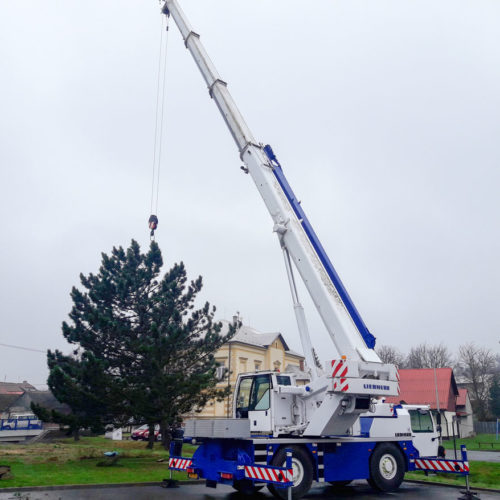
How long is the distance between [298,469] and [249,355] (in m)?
35.3

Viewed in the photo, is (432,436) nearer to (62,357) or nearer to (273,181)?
(273,181)

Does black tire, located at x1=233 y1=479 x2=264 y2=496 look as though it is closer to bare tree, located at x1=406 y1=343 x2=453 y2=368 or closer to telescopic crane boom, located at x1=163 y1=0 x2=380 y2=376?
telescopic crane boom, located at x1=163 y1=0 x2=380 y2=376

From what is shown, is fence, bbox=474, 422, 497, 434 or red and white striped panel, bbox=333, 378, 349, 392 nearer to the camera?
red and white striped panel, bbox=333, 378, 349, 392

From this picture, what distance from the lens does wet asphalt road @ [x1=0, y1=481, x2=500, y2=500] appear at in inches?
477

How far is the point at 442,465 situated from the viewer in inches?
548

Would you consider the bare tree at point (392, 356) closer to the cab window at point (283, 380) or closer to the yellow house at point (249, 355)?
the yellow house at point (249, 355)

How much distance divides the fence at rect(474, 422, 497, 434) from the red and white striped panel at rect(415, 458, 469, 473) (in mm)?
53070

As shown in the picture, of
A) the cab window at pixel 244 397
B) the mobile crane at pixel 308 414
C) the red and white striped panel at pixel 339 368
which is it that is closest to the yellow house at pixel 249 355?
the mobile crane at pixel 308 414

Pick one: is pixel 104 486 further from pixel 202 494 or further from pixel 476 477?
pixel 476 477

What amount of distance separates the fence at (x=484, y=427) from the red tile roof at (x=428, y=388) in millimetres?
8063

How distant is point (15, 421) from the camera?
39375 mm

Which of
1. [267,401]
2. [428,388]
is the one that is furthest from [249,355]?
[267,401]

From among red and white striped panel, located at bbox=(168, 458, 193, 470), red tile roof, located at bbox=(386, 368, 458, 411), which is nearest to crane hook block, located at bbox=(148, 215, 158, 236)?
red and white striped panel, located at bbox=(168, 458, 193, 470)

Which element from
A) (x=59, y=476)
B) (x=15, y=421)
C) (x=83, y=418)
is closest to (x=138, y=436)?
(x=15, y=421)
